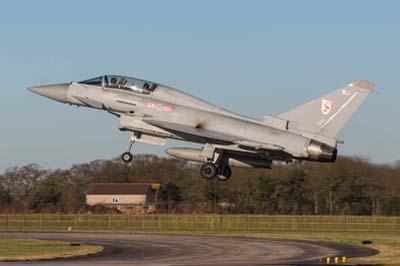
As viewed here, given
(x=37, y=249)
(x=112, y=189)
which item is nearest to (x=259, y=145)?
(x=37, y=249)

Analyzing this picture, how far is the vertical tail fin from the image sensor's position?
4394cm

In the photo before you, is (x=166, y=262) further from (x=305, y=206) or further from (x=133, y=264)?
(x=305, y=206)

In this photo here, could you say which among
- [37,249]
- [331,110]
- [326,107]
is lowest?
[37,249]

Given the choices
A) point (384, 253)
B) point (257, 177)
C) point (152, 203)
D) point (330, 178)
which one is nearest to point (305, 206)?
point (257, 177)

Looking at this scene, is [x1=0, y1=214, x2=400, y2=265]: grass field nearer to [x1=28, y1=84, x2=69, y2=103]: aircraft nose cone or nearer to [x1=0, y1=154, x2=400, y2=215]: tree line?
[x1=0, y1=154, x2=400, y2=215]: tree line

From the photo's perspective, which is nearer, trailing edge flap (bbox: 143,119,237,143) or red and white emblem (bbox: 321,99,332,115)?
trailing edge flap (bbox: 143,119,237,143)

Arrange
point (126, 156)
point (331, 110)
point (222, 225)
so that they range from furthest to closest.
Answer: point (222, 225), point (331, 110), point (126, 156)

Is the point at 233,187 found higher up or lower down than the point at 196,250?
higher up

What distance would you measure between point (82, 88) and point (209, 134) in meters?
7.36

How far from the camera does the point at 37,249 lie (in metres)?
57.0

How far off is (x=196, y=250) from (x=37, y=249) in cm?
1060

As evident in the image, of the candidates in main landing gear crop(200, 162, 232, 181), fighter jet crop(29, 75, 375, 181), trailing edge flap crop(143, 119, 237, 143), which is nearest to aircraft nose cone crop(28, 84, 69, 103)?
fighter jet crop(29, 75, 375, 181)

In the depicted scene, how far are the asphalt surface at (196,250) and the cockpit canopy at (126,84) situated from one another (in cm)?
923

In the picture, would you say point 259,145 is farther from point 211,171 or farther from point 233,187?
point 233,187
